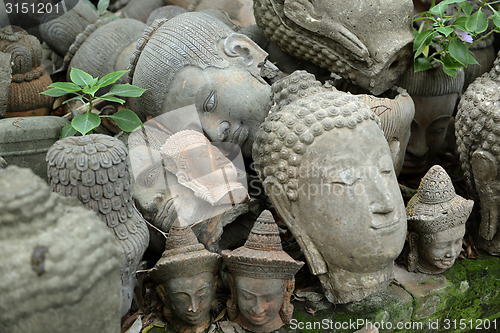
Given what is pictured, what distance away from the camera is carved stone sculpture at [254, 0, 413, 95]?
2.83 metres

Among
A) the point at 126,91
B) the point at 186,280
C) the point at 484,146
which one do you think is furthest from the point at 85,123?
the point at 484,146

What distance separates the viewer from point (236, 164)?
290cm

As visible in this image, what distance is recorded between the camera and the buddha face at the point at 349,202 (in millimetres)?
2246

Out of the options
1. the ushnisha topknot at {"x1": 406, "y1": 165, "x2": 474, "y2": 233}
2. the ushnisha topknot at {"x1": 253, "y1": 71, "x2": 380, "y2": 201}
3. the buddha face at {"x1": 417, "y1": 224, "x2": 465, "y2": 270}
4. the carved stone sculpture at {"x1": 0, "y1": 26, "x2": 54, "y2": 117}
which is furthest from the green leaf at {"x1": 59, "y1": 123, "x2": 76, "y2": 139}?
the buddha face at {"x1": 417, "y1": 224, "x2": 465, "y2": 270}

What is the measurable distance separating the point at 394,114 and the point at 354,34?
1.67 feet

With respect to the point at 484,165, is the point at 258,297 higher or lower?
lower

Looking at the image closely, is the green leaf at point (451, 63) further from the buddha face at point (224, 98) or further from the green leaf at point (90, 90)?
the green leaf at point (90, 90)

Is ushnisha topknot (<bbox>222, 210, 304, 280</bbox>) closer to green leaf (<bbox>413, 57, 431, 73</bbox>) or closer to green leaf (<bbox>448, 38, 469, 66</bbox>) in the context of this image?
green leaf (<bbox>413, 57, 431, 73</bbox>)

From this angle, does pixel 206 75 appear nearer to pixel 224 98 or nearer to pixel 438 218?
pixel 224 98

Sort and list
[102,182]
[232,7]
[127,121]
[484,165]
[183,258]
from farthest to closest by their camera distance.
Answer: [232,7], [484,165], [127,121], [183,258], [102,182]

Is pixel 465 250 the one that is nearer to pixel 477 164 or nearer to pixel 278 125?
pixel 477 164

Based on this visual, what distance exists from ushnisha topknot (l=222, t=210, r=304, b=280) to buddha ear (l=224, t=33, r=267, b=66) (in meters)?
1.03

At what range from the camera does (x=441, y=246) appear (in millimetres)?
2650

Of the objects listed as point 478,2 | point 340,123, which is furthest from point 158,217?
point 478,2
